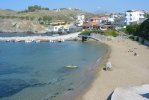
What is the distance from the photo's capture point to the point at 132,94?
77.7 feet

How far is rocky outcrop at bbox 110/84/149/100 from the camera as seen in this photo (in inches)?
895

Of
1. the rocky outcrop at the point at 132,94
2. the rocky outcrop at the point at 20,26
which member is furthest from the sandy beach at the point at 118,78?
the rocky outcrop at the point at 20,26

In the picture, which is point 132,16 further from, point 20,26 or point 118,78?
point 118,78

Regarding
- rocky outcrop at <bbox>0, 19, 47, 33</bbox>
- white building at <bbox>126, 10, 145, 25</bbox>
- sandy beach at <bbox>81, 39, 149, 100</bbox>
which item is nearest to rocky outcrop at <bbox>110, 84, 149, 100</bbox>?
sandy beach at <bbox>81, 39, 149, 100</bbox>

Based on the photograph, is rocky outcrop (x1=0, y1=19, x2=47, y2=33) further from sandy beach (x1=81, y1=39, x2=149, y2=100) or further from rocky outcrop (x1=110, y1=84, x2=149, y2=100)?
rocky outcrop (x1=110, y1=84, x2=149, y2=100)

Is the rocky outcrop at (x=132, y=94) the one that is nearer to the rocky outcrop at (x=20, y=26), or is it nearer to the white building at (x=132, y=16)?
the white building at (x=132, y=16)

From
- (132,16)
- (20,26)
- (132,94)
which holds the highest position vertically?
(132,16)

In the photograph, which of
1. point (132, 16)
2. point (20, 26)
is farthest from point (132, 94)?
point (20, 26)

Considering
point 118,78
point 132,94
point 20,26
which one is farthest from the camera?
point 20,26

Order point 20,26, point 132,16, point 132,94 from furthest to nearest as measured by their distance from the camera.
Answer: point 20,26
point 132,16
point 132,94

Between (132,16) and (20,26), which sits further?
(20,26)

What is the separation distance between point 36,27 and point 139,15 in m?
54.4

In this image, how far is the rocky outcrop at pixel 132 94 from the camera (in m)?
22.7

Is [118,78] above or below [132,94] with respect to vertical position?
below
